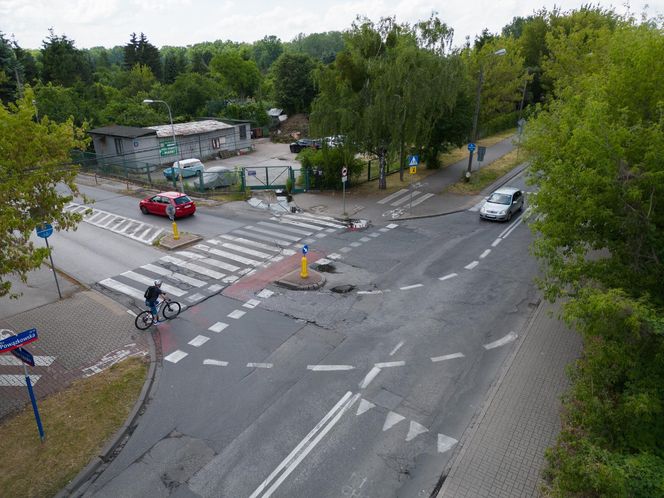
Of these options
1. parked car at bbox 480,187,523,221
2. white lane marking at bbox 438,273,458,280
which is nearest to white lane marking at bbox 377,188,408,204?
parked car at bbox 480,187,523,221

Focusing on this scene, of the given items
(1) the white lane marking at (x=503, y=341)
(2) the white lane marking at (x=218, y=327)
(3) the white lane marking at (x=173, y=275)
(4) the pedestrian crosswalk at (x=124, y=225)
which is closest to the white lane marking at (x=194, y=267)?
(3) the white lane marking at (x=173, y=275)

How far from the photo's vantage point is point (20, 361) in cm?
1237

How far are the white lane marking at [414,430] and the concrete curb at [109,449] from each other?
19.9ft

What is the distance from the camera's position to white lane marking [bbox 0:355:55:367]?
12.4 meters

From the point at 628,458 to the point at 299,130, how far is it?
58460mm

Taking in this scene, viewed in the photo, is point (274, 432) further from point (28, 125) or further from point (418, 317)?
point (28, 125)

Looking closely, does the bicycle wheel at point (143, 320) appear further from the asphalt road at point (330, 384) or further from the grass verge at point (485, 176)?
the grass verge at point (485, 176)

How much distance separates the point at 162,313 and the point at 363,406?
7.76 meters

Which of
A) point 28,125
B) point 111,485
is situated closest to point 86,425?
point 111,485

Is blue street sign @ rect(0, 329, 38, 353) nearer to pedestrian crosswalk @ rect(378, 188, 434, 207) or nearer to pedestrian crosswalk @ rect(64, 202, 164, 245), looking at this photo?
pedestrian crosswalk @ rect(64, 202, 164, 245)

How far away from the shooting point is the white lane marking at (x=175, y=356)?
1263 centimetres

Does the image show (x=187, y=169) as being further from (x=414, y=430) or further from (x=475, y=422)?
(x=475, y=422)

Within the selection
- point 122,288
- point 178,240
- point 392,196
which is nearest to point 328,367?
point 122,288

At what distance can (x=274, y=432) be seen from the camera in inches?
386
